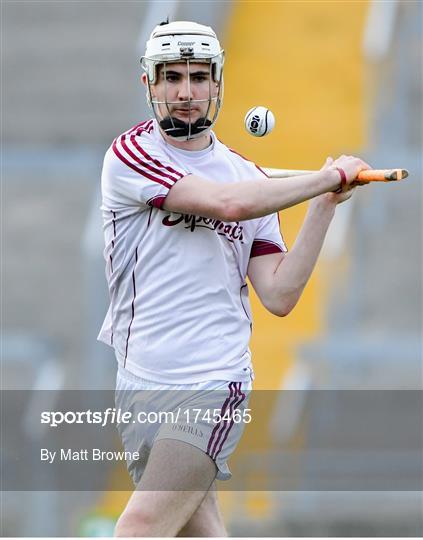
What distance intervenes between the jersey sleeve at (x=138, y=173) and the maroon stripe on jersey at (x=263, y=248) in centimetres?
36

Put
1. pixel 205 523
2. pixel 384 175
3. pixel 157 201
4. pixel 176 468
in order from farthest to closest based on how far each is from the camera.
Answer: pixel 205 523
pixel 157 201
pixel 176 468
pixel 384 175

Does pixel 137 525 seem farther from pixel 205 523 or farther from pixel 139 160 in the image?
pixel 139 160

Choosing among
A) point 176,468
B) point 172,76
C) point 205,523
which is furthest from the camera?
point 205,523

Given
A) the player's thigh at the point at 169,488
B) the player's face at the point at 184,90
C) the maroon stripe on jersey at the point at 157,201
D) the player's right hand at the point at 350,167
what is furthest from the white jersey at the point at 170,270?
the player's right hand at the point at 350,167

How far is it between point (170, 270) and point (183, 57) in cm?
65

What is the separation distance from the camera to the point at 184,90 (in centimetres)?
414

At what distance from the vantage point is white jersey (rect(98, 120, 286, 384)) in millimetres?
4105

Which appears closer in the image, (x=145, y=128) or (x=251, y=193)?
(x=251, y=193)

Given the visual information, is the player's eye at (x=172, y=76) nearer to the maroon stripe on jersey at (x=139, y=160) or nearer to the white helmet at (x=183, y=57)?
the white helmet at (x=183, y=57)

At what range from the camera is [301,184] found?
3902 mm

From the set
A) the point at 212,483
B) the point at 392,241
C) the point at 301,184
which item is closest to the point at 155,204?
the point at 301,184

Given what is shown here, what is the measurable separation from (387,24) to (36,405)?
3496 millimetres

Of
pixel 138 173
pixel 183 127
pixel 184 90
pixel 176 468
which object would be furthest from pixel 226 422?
pixel 184 90

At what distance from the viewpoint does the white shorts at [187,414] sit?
402 cm
